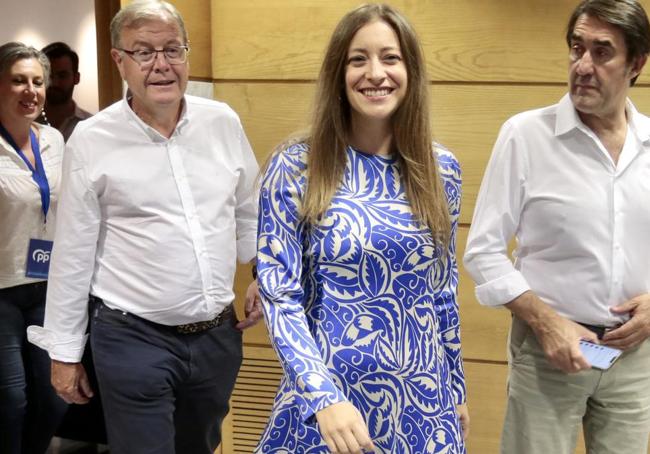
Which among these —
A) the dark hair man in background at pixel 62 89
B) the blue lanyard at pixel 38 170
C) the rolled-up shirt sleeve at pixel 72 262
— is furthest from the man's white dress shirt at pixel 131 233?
the dark hair man in background at pixel 62 89

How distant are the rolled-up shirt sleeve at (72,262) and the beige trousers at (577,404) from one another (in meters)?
1.26

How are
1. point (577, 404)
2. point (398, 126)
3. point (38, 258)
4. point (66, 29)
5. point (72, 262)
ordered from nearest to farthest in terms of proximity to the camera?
point (398, 126) < point (577, 404) < point (72, 262) < point (38, 258) < point (66, 29)

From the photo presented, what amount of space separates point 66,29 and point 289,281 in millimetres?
2854

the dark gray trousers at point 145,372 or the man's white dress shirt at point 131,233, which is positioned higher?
the man's white dress shirt at point 131,233

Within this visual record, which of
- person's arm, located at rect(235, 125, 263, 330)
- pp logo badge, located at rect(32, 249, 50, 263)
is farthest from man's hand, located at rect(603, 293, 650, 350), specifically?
pp logo badge, located at rect(32, 249, 50, 263)

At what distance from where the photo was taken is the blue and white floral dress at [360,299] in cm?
187

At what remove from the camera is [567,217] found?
2.41m

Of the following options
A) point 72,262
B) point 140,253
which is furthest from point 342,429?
point 72,262

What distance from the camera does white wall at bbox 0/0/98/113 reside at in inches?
162

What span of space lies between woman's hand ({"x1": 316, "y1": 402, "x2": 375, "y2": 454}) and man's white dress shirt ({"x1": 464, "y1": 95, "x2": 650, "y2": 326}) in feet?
2.80

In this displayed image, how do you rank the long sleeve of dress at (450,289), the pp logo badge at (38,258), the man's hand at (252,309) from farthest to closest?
the pp logo badge at (38,258), the man's hand at (252,309), the long sleeve of dress at (450,289)

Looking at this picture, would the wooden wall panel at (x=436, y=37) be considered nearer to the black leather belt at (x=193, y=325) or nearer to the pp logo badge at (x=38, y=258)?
the pp logo badge at (x=38, y=258)

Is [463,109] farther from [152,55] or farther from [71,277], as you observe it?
[71,277]

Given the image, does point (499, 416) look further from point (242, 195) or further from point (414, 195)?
point (414, 195)
